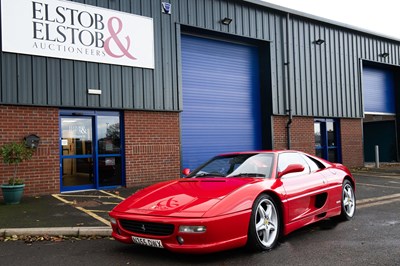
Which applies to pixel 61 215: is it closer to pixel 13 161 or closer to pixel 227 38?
pixel 13 161

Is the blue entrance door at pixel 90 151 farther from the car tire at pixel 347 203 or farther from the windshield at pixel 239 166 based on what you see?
the car tire at pixel 347 203

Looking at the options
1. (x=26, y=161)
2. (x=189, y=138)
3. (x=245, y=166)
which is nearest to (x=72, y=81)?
(x=26, y=161)

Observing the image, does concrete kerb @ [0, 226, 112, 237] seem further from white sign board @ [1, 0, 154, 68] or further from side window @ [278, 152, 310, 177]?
white sign board @ [1, 0, 154, 68]

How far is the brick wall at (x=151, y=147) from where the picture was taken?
11.5 m

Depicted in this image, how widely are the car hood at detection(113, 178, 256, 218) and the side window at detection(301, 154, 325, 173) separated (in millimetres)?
1598

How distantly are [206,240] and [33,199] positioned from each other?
21.5 feet

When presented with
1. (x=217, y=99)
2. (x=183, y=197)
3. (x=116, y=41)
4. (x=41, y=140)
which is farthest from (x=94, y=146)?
(x=183, y=197)

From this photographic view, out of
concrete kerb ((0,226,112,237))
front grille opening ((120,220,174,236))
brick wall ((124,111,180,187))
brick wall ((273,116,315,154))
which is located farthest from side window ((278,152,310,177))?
brick wall ((273,116,315,154))

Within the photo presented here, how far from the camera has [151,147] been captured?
1192cm

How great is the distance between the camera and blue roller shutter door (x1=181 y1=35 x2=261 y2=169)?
44.4 feet

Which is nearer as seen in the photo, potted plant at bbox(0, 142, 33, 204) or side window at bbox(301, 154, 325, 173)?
side window at bbox(301, 154, 325, 173)

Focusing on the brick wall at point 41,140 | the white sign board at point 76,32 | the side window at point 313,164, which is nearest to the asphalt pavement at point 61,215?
the brick wall at point 41,140

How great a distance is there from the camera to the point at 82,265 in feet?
14.8

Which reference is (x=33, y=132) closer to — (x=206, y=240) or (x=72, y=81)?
(x=72, y=81)
